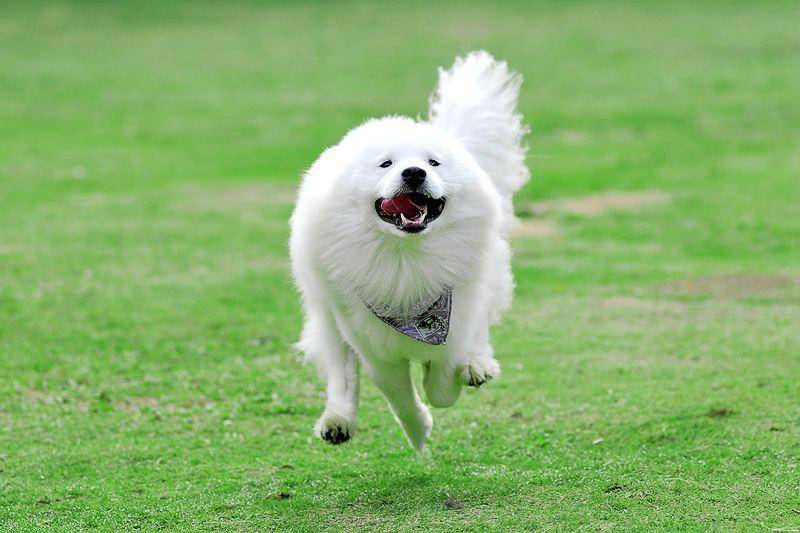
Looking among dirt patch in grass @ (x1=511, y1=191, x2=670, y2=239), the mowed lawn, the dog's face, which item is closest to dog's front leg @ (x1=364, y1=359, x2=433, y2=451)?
the mowed lawn

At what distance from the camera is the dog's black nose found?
5.01 m

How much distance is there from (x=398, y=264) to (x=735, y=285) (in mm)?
5259

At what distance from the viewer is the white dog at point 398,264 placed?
5207 millimetres

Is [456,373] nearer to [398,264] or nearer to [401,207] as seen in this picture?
[398,264]

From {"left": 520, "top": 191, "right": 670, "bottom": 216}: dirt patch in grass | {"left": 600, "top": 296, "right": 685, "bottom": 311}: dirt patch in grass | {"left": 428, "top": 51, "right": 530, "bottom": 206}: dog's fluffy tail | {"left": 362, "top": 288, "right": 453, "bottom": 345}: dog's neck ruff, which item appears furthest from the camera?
{"left": 520, "top": 191, "right": 670, "bottom": 216}: dirt patch in grass

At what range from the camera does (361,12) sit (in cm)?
3094

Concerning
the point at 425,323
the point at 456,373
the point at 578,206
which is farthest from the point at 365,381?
the point at 578,206

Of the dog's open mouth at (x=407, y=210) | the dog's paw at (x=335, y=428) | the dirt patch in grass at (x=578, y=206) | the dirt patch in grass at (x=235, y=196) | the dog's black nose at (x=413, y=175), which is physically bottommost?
the dirt patch in grass at (x=235, y=196)

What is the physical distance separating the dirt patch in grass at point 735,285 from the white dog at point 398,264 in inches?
159

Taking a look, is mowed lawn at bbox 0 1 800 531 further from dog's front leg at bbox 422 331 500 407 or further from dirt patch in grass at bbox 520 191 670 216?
dog's front leg at bbox 422 331 500 407

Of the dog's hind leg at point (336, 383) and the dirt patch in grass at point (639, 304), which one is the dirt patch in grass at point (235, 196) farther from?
the dog's hind leg at point (336, 383)

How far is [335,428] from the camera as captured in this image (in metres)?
5.62

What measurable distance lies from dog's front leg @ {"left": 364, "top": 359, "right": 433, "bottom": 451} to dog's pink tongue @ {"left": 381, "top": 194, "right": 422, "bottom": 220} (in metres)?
0.85

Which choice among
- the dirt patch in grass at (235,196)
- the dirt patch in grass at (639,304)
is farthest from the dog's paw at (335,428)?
the dirt patch in grass at (235,196)
